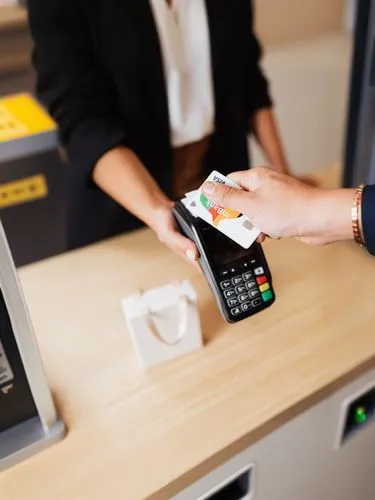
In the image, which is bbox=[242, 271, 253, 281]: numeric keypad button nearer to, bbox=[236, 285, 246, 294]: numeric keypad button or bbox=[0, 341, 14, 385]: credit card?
bbox=[236, 285, 246, 294]: numeric keypad button

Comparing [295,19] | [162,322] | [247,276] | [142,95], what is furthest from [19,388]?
[295,19]

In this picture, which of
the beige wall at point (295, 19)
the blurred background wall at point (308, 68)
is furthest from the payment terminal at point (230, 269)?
the beige wall at point (295, 19)

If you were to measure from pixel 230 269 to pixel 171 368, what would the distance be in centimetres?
14

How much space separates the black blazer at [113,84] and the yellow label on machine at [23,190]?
0.19 meters

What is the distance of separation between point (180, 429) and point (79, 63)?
57 centimetres

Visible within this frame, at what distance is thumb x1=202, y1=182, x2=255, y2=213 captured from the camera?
60 centimetres

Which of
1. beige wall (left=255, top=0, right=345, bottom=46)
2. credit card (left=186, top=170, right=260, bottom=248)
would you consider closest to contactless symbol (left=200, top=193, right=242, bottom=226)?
credit card (left=186, top=170, right=260, bottom=248)

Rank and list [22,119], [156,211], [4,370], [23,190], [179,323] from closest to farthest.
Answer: [4,370], [179,323], [156,211], [22,119], [23,190]

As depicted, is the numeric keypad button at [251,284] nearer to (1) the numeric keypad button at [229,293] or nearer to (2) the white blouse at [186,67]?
(1) the numeric keypad button at [229,293]

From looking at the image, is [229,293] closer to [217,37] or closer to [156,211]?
[156,211]

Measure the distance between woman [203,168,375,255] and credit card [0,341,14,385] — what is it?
0.86 ft

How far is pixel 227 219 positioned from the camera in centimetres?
61

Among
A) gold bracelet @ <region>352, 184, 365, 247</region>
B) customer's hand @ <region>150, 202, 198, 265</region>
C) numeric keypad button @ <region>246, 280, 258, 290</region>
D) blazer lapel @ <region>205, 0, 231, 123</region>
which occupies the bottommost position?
numeric keypad button @ <region>246, 280, 258, 290</region>

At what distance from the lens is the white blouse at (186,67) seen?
2.99ft
